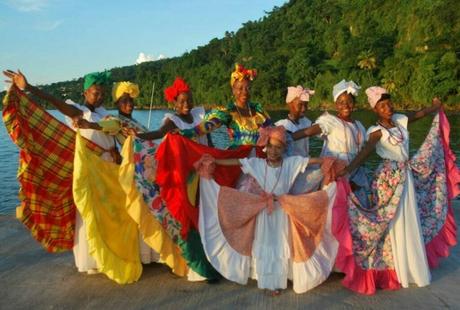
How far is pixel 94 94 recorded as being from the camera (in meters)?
5.01

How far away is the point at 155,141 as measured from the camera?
5.12 m

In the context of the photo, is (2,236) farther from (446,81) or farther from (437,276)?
(446,81)

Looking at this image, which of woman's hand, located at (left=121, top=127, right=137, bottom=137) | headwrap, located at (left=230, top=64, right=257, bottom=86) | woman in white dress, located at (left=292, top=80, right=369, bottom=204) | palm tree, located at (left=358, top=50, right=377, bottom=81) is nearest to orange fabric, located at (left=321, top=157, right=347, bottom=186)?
woman in white dress, located at (left=292, top=80, right=369, bottom=204)

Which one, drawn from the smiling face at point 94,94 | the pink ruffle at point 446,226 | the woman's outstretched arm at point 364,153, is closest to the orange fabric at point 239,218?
the woman's outstretched arm at point 364,153

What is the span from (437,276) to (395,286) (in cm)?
70

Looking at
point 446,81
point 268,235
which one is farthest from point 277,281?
point 446,81

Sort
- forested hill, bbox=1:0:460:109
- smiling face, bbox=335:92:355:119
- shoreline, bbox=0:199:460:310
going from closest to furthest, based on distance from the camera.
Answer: shoreline, bbox=0:199:460:310 → smiling face, bbox=335:92:355:119 → forested hill, bbox=1:0:460:109

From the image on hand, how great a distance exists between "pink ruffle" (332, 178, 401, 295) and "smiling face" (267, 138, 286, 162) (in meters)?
0.73

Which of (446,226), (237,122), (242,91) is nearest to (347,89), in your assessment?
(242,91)

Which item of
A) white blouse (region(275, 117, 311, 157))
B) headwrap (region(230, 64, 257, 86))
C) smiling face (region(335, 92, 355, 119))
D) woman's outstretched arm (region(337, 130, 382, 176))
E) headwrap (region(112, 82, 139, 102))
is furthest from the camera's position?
white blouse (region(275, 117, 311, 157))

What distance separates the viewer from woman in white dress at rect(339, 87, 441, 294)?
454 cm

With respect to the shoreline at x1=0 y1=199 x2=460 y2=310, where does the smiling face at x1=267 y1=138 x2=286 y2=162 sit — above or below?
above

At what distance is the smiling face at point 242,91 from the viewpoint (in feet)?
17.1

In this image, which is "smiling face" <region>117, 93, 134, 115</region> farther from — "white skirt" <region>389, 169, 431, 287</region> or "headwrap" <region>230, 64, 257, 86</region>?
"white skirt" <region>389, 169, 431, 287</region>
